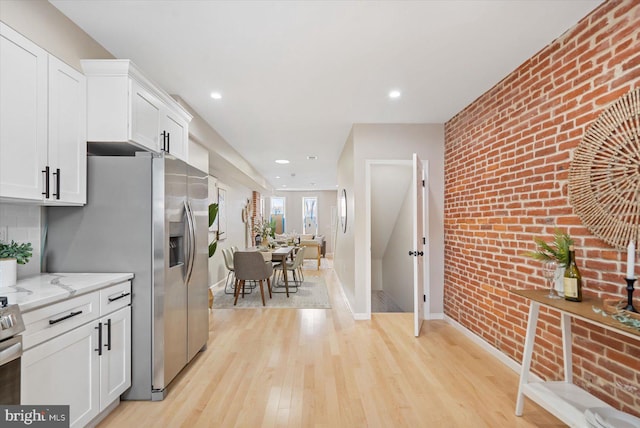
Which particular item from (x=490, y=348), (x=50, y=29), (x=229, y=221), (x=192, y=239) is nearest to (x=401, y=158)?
(x=490, y=348)

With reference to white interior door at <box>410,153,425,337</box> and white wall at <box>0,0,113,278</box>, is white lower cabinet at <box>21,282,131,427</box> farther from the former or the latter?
white interior door at <box>410,153,425,337</box>

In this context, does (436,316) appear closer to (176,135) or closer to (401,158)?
(401,158)

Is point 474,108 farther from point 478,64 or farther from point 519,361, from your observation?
point 519,361

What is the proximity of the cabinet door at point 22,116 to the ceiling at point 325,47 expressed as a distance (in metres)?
0.51

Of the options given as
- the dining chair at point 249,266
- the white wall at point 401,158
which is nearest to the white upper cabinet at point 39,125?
the dining chair at point 249,266

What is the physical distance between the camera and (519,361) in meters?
2.66

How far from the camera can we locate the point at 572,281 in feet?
6.23

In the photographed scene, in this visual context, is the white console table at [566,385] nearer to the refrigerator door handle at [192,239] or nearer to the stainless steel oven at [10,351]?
the refrigerator door handle at [192,239]

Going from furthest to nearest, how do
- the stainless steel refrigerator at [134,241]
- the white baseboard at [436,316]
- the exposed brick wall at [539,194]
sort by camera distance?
the white baseboard at [436,316], the stainless steel refrigerator at [134,241], the exposed brick wall at [539,194]

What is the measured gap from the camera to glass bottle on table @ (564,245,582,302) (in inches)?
74.1

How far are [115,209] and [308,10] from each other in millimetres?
1897

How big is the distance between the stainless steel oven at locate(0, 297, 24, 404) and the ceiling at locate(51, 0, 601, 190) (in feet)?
5.97

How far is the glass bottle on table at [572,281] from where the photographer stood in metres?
1.88

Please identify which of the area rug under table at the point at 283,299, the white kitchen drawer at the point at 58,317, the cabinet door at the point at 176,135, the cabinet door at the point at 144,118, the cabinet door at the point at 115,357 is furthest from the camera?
the area rug under table at the point at 283,299
